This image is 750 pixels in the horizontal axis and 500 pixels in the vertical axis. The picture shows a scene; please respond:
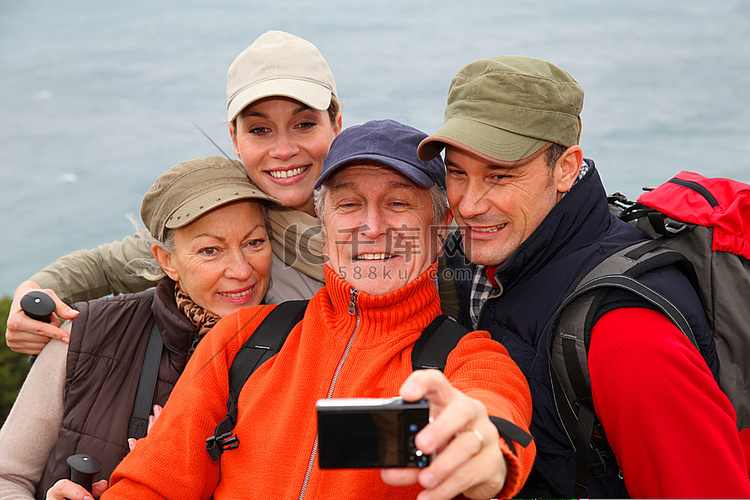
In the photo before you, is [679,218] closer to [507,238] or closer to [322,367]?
[507,238]

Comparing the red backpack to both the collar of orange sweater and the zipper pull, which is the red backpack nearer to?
the collar of orange sweater

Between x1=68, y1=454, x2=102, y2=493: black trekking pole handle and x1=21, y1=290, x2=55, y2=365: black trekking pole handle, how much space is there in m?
0.60

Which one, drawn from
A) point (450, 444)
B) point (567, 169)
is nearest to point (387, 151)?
point (567, 169)

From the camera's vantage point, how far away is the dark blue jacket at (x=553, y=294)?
1695mm

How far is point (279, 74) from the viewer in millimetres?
2531

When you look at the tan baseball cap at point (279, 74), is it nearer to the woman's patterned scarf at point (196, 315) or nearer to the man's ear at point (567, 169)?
the woman's patterned scarf at point (196, 315)

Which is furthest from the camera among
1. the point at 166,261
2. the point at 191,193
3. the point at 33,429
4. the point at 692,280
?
the point at 166,261

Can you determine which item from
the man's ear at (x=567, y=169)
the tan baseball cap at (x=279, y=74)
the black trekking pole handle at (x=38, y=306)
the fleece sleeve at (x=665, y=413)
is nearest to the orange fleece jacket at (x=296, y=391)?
the fleece sleeve at (x=665, y=413)

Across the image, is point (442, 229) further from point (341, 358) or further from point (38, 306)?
point (38, 306)

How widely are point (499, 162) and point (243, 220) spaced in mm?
1015

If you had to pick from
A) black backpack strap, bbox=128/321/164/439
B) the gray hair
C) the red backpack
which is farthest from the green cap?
black backpack strap, bbox=128/321/164/439

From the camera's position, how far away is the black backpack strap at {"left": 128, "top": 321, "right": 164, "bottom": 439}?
2.14 metres

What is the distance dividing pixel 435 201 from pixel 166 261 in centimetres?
110

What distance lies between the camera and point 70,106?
9.99 m
